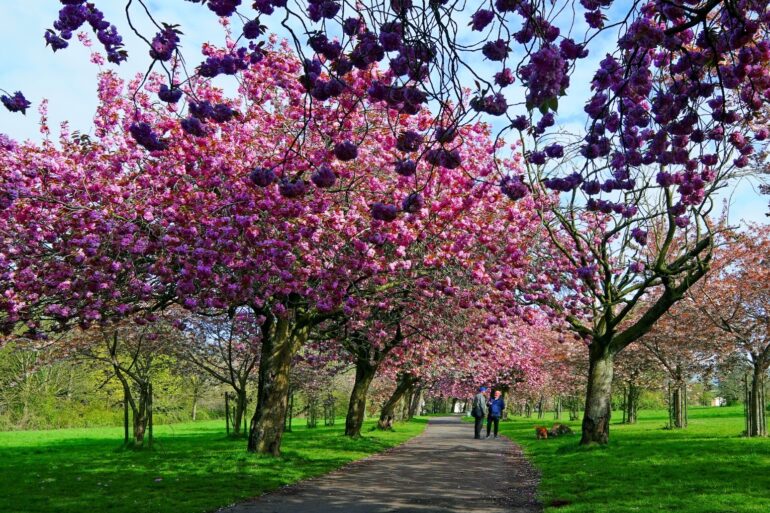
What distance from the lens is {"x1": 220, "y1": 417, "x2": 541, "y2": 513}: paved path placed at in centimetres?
948

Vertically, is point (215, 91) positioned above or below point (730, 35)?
above

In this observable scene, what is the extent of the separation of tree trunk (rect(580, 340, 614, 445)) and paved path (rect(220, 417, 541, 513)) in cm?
279

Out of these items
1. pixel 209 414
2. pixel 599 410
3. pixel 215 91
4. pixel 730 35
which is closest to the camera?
pixel 730 35

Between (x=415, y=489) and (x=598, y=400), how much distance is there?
10.1 m

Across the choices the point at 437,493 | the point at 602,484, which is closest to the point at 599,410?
the point at 602,484

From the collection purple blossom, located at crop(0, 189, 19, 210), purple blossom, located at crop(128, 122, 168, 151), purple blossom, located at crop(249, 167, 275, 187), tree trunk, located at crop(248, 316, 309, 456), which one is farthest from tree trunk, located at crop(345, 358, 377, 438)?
purple blossom, located at crop(249, 167, 275, 187)

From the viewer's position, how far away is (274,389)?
54.5 ft

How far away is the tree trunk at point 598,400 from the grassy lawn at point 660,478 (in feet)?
3.05

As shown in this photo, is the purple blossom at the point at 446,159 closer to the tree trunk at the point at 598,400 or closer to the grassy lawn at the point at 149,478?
the grassy lawn at the point at 149,478

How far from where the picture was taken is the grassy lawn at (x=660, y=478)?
926 cm

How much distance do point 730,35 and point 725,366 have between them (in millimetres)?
29391

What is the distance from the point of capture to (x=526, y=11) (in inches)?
182

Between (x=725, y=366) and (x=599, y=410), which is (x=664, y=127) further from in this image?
(x=725, y=366)

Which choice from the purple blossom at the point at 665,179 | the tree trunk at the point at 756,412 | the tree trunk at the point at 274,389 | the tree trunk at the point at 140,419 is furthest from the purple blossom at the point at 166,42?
the tree trunk at the point at 756,412
